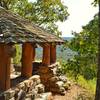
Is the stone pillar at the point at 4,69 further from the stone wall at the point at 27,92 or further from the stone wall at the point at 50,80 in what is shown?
the stone wall at the point at 50,80

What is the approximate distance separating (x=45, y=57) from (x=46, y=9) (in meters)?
11.5

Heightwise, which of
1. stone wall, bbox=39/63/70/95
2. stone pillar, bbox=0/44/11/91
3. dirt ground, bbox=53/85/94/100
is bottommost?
dirt ground, bbox=53/85/94/100

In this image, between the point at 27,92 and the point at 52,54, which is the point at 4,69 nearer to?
the point at 27,92

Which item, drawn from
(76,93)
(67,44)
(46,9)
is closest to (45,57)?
(76,93)

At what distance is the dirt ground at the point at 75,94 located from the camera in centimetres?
1566

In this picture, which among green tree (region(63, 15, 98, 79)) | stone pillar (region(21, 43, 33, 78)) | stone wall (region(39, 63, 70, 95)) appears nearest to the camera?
green tree (region(63, 15, 98, 79))

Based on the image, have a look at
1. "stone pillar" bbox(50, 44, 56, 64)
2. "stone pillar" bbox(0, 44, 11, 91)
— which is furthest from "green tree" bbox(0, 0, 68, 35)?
"stone pillar" bbox(0, 44, 11, 91)

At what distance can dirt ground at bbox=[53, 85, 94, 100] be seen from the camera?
15.7 meters

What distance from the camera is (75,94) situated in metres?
17.2

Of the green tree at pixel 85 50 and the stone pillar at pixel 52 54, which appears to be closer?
the green tree at pixel 85 50

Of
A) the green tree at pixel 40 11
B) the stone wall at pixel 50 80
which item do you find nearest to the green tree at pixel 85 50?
the stone wall at pixel 50 80

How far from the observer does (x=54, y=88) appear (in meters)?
16.9

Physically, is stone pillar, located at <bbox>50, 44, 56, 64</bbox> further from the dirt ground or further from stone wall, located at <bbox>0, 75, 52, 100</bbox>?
stone wall, located at <bbox>0, 75, 52, 100</bbox>

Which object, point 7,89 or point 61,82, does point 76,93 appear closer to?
point 61,82
